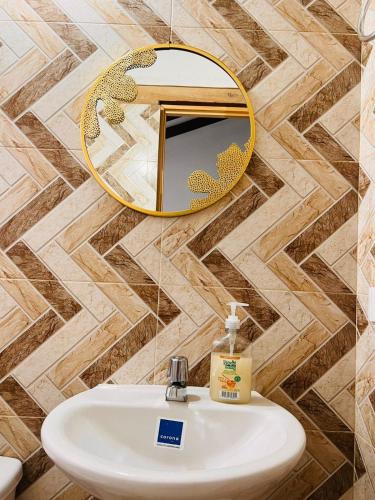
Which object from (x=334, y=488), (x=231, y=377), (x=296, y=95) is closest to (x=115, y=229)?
(x=231, y=377)

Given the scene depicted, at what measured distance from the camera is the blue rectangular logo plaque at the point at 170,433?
3.55ft

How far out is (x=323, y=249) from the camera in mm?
1313

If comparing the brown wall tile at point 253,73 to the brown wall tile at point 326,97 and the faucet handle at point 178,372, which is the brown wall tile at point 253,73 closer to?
the brown wall tile at point 326,97

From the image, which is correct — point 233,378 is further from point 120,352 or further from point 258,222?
point 258,222

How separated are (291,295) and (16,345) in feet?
2.59

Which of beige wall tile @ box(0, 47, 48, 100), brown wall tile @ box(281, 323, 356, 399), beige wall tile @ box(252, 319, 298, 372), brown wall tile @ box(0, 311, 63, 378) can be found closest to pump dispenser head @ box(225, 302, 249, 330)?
beige wall tile @ box(252, 319, 298, 372)

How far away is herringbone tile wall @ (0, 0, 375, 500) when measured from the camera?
1.28 metres

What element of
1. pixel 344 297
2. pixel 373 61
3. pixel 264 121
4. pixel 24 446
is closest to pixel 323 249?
pixel 344 297

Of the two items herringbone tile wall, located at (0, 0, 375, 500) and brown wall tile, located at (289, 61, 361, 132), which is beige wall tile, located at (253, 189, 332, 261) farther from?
brown wall tile, located at (289, 61, 361, 132)

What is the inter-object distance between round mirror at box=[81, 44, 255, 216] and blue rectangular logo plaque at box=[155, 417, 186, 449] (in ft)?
1.84

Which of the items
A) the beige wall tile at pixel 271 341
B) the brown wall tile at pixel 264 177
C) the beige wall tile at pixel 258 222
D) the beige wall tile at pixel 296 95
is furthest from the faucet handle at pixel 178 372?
the beige wall tile at pixel 296 95

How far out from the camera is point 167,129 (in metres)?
1.32

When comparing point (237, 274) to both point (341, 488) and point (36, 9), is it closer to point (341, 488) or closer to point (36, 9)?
point (341, 488)

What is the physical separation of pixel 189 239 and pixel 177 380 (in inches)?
15.6
